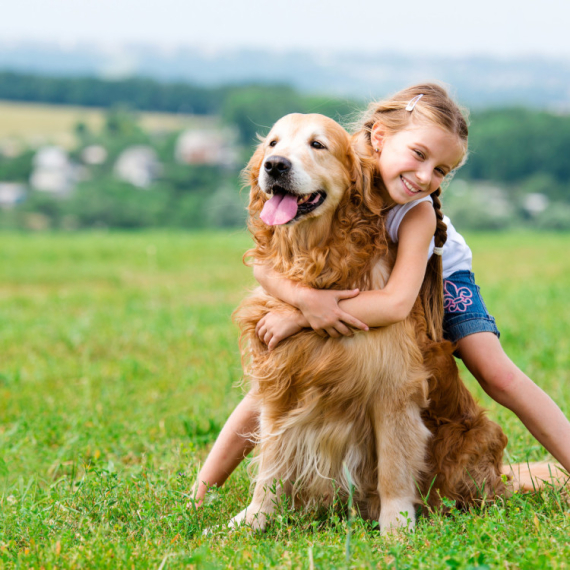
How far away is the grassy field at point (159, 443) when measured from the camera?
8.46ft

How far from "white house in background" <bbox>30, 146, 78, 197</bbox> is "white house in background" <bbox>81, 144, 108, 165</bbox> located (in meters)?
1.00

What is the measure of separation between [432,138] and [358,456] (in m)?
1.47

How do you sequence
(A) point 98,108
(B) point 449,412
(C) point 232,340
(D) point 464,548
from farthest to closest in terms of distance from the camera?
(A) point 98,108 → (C) point 232,340 → (B) point 449,412 → (D) point 464,548

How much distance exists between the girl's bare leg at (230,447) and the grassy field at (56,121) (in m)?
35.1

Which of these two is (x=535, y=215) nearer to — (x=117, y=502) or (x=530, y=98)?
(x=530, y=98)

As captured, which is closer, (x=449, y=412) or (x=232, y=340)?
(x=449, y=412)

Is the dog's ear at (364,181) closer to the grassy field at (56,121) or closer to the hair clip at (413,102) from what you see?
the hair clip at (413,102)

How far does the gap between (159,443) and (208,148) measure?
30795mm

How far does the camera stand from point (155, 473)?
12.0 feet

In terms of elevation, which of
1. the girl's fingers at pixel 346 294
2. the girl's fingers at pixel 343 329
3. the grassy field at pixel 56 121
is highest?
the grassy field at pixel 56 121

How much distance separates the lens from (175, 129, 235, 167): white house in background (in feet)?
110

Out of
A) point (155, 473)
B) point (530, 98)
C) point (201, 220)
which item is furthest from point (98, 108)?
point (155, 473)

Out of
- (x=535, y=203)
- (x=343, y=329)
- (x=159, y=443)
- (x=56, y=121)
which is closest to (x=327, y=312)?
(x=343, y=329)

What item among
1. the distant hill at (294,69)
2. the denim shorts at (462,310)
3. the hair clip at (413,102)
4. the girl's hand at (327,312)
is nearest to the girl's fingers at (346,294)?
the girl's hand at (327,312)
